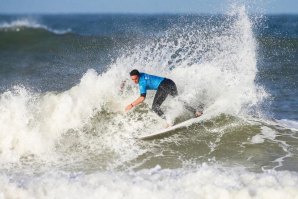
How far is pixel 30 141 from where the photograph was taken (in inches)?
362

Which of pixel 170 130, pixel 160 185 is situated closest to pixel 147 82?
pixel 170 130

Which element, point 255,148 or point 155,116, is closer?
point 255,148

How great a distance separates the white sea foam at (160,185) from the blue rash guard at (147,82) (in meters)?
2.45

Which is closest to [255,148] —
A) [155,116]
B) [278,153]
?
[278,153]

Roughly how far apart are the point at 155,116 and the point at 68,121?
192cm

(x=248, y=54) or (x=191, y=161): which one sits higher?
(x=248, y=54)

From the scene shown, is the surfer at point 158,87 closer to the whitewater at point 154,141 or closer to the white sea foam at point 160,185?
the whitewater at point 154,141

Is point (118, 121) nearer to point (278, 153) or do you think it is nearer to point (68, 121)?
point (68, 121)

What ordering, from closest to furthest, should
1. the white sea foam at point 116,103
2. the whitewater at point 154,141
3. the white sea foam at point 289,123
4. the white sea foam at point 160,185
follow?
the white sea foam at point 160,185, the whitewater at point 154,141, the white sea foam at point 116,103, the white sea foam at point 289,123

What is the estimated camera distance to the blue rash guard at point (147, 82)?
368 inches

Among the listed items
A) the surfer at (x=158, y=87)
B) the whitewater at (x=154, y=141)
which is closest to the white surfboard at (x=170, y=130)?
the whitewater at (x=154, y=141)

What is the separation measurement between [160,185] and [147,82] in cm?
312

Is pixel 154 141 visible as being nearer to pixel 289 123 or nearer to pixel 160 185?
pixel 160 185

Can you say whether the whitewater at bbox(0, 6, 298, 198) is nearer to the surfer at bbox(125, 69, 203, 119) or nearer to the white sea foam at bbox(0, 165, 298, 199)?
the white sea foam at bbox(0, 165, 298, 199)
